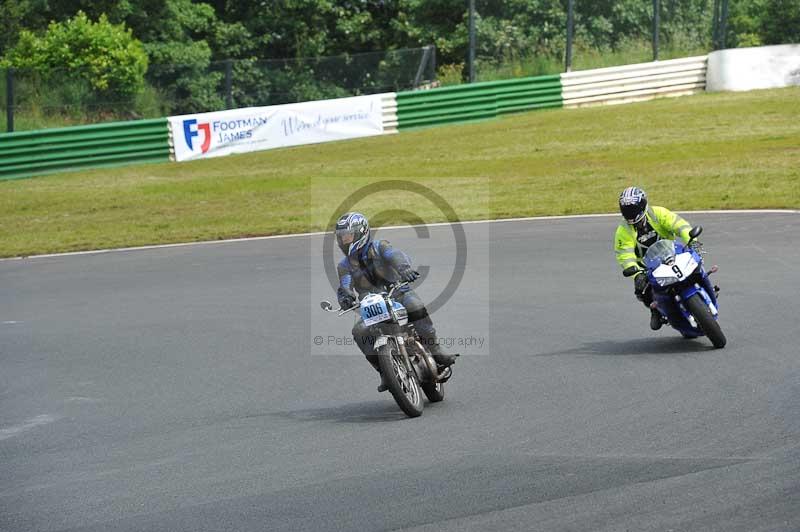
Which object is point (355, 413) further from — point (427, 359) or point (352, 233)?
point (352, 233)

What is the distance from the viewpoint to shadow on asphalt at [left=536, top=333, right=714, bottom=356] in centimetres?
1155

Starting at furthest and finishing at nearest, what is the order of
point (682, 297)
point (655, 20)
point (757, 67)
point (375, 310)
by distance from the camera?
point (655, 20)
point (757, 67)
point (682, 297)
point (375, 310)

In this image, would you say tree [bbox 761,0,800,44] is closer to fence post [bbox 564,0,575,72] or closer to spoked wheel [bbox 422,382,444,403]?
fence post [bbox 564,0,575,72]

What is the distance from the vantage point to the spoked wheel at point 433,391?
10055mm

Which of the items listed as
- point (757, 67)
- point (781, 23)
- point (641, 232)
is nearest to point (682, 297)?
point (641, 232)

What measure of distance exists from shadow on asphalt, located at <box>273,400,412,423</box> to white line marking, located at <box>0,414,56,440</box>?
200cm

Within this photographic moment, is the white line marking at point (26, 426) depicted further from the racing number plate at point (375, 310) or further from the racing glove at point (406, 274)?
the racing glove at point (406, 274)

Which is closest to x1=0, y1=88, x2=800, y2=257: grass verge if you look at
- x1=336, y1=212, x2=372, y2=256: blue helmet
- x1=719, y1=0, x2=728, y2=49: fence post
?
x1=719, y1=0, x2=728, y2=49: fence post

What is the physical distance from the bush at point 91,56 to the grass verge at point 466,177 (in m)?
2.82

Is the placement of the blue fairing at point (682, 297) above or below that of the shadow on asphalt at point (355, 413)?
above

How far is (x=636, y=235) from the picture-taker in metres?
12.0

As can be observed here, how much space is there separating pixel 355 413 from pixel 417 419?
0.73 m

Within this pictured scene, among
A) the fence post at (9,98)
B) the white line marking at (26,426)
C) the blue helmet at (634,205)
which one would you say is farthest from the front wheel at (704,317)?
the fence post at (9,98)

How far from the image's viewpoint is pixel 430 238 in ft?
67.3
